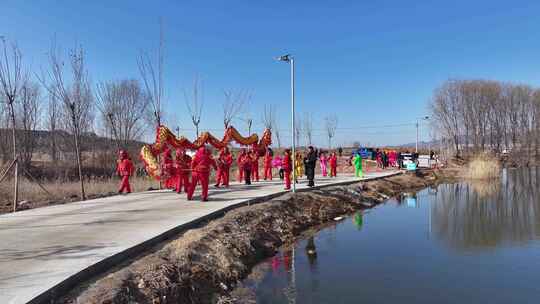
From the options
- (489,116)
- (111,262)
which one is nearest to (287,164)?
(111,262)

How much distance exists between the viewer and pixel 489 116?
224 feet

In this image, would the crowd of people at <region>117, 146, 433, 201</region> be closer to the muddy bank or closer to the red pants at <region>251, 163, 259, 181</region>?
the red pants at <region>251, 163, 259, 181</region>

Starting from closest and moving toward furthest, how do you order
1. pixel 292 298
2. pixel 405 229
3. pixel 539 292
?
1. pixel 292 298
2. pixel 539 292
3. pixel 405 229

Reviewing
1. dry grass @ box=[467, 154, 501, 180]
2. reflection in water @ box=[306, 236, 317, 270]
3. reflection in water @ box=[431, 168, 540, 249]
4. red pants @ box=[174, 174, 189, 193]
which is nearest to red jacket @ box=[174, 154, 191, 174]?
red pants @ box=[174, 174, 189, 193]

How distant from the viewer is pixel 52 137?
35281mm

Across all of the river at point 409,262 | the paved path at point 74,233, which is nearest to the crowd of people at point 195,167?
the paved path at point 74,233

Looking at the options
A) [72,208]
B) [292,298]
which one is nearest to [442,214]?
[292,298]

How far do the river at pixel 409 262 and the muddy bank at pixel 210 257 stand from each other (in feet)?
1.77

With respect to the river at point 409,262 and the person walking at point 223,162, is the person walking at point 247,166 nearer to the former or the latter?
the person walking at point 223,162

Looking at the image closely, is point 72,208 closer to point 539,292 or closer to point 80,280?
point 80,280

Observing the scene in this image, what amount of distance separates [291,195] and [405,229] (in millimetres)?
4471

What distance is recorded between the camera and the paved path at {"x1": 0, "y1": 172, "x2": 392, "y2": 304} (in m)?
5.89

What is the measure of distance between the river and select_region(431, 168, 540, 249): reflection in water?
0.04 meters

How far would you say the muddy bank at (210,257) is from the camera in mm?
6184
